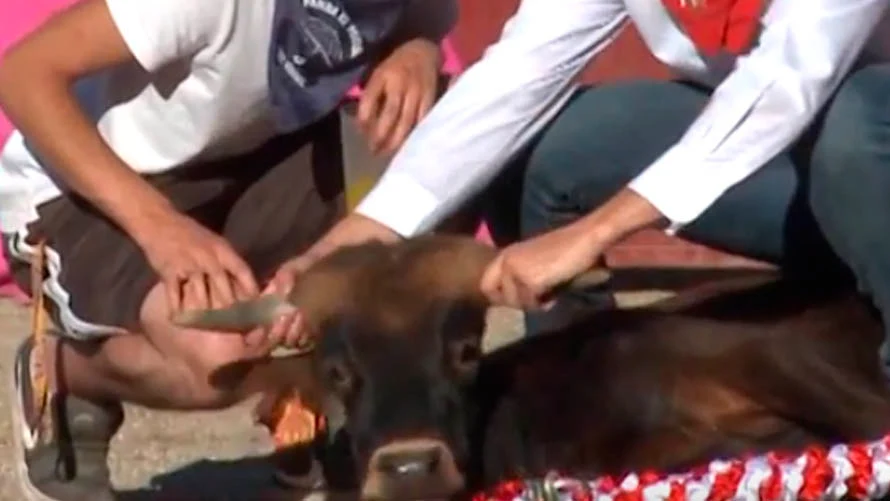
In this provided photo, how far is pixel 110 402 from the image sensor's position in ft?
11.8

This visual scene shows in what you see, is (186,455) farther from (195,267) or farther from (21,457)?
(195,267)

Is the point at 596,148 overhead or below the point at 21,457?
overhead

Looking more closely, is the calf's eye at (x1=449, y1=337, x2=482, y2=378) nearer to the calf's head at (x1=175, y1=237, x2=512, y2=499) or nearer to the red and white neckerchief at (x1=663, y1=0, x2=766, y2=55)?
the calf's head at (x1=175, y1=237, x2=512, y2=499)

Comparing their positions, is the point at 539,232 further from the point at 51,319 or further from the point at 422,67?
the point at 51,319

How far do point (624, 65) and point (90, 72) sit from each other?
6.62ft

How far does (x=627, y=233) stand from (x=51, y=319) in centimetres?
111

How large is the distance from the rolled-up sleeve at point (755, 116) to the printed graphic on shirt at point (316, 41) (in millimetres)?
733

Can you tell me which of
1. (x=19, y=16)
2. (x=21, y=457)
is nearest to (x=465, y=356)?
(x=21, y=457)

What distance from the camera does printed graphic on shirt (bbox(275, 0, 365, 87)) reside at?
3.37m

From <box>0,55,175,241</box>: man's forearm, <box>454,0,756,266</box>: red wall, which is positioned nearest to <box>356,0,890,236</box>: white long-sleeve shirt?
<box>0,55,175,241</box>: man's forearm

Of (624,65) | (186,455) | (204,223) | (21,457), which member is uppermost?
(204,223)

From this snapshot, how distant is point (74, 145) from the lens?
3.19 metres

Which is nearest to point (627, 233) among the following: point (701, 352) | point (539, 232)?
point (701, 352)

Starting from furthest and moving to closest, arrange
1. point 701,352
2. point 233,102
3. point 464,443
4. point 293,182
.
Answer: point 293,182 < point 233,102 < point 701,352 < point 464,443
